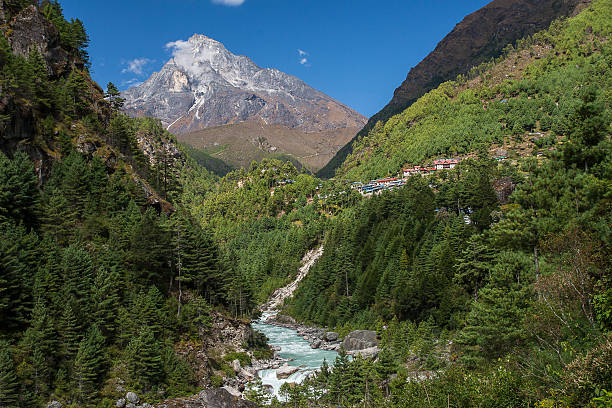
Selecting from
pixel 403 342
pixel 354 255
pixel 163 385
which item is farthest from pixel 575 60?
pixel 163 385

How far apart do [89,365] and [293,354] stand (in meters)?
38.0

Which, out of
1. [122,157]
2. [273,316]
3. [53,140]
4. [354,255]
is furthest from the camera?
[273,316]

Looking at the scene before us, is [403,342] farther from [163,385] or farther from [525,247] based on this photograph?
[163,385]

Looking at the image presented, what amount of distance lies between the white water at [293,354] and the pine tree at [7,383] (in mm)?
26022

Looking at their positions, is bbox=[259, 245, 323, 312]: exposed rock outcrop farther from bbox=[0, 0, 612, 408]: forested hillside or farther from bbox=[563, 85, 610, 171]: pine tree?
bbox=[563, 85, 610, 171]: pine tree

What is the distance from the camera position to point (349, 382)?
38531 millimetres

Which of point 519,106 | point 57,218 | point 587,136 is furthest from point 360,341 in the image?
point 519,106

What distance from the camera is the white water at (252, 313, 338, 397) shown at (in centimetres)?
5309

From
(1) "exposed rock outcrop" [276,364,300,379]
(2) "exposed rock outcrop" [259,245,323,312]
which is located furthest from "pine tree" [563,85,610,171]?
(2) "exposed rock outcrop" [259,245,323,312]

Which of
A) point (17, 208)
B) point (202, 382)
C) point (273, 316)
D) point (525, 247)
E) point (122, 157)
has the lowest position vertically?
point (273, 316)

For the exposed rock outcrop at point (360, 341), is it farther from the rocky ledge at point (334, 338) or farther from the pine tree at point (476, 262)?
the pine tree at point (476, 262)

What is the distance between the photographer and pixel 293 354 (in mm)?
69188

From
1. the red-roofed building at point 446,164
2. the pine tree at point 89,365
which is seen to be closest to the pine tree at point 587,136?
the pine tree at point 89,365

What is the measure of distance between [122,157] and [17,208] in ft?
84.9
